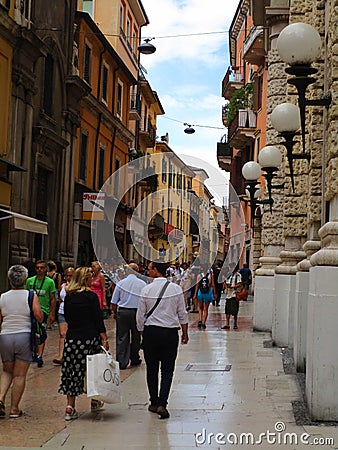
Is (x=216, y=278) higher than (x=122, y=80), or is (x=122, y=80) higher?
(x=122, y=80)

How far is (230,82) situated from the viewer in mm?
46500

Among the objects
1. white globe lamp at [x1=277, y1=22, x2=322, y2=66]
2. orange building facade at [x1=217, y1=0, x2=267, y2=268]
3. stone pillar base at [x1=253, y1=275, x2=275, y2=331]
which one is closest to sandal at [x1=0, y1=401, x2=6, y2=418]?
white globe lamp at [x1=277, y1=22, x2=322, y2=66]

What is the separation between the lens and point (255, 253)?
32.8m

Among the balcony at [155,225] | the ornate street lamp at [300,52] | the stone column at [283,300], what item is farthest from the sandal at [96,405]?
the balcony at [155,225]

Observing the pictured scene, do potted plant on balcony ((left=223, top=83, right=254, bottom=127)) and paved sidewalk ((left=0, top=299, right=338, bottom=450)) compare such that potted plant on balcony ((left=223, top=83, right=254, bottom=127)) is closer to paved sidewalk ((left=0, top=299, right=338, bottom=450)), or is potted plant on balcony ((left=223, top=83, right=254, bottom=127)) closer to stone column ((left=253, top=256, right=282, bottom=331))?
stone column ((left=253, top=256, right=282, bottom=331))

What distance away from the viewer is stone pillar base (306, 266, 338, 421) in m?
7.51

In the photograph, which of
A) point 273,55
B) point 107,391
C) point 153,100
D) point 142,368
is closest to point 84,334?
point 107,391

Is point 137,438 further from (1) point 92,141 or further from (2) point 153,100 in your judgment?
(2) point 153,100

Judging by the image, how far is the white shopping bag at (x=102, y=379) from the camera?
8.07 meters

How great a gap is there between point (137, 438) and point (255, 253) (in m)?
25.9

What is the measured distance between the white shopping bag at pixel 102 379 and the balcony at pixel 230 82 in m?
38.8

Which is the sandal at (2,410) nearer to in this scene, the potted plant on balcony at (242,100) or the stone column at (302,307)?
the stone column at (302,307)

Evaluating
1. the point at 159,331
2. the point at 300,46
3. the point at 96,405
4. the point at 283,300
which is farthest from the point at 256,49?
the point at 96,405

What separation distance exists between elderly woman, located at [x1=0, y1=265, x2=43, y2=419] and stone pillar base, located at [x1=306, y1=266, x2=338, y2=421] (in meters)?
3.09
